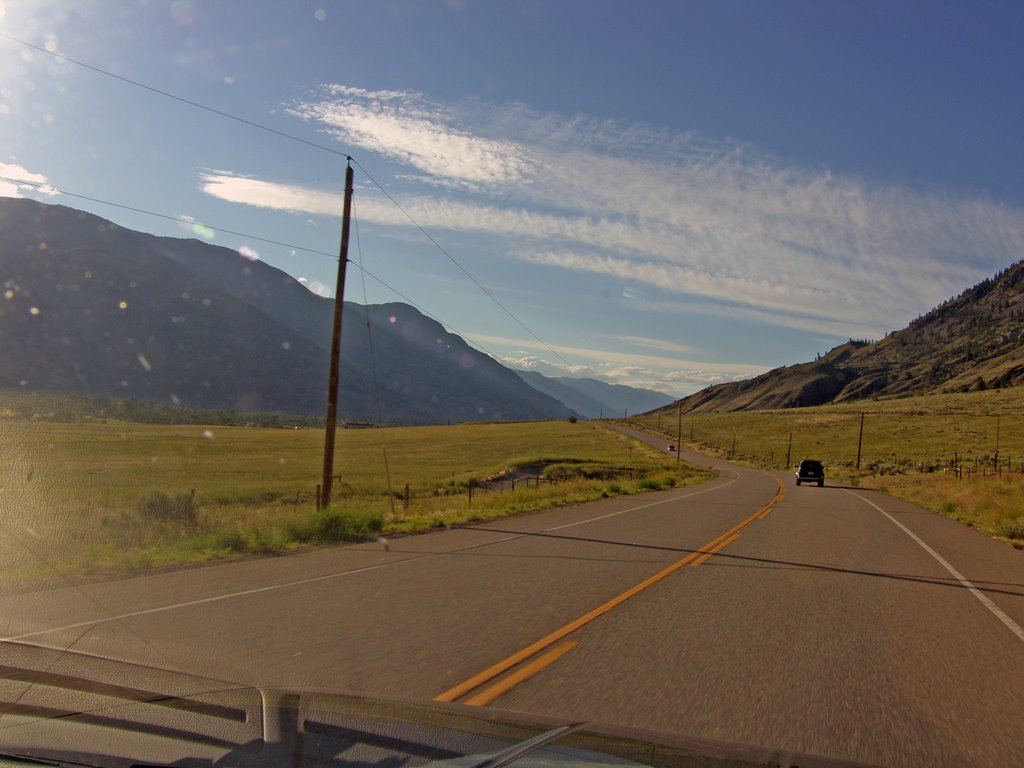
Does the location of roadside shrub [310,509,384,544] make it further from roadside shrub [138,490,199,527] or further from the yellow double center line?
the yellow double center line

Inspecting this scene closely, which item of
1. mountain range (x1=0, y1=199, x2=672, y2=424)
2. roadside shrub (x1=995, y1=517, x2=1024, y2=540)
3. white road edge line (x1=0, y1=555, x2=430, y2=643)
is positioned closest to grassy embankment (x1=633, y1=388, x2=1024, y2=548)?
roadside shrub (x1=995, y1=517, x2=1024, y2=540)

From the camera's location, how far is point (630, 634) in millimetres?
7520

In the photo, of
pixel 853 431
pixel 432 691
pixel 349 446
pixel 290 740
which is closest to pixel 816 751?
pixel 432 691

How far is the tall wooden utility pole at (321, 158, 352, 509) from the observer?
716 inches

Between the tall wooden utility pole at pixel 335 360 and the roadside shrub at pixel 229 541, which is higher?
the tall wooden utility pole at pixel 335 360

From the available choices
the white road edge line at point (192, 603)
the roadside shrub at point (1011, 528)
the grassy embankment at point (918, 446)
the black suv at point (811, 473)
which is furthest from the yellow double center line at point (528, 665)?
the black suv at point (811, 473)

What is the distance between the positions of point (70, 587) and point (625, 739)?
A: 8218 millimetres

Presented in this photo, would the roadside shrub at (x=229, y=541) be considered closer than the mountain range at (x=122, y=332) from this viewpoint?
Yes

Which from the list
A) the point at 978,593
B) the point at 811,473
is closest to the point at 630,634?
the point at 978,593

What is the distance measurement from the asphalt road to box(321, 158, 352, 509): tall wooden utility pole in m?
4.55

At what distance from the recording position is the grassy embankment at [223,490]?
44.8 feet

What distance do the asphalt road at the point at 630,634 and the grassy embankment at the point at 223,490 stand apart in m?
2.16

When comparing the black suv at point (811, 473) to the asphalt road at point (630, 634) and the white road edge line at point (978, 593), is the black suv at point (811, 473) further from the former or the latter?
the asphalt road at point (630, 634)

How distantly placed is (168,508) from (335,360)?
5609 mm
